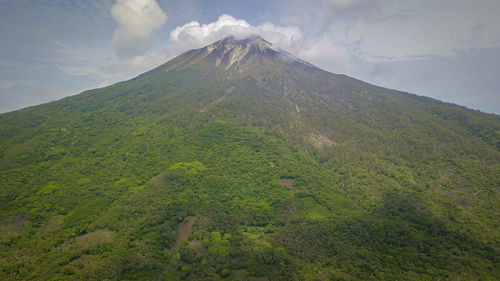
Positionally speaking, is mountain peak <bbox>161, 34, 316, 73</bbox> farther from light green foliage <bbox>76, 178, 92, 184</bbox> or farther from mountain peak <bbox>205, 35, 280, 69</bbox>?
light green foliage <bbox>76, 178, 92, 184</bbox>

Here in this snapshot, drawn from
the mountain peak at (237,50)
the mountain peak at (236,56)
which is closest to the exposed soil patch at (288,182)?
the mountain peak at (236,56)

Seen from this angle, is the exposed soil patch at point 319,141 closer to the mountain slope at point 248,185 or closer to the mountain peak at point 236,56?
the mountain slope at point 248,185

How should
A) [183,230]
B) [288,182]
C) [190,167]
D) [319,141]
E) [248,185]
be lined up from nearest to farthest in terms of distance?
[183,230] < [248,185] < [288,182] < [190,167] < [319,141]

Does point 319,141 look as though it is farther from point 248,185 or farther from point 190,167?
point 190,167

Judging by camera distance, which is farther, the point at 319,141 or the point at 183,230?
the point at 319,141

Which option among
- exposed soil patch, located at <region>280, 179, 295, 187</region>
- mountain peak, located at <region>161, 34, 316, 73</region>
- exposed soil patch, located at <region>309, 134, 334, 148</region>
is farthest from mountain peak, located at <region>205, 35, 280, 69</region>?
exposed soil patch, located at <region>280, 179, 295, 187</region>

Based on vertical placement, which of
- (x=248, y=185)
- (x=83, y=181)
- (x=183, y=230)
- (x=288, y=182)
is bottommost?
(x=183, y=230)

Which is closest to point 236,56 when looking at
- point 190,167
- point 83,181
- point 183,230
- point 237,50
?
point 237,50
